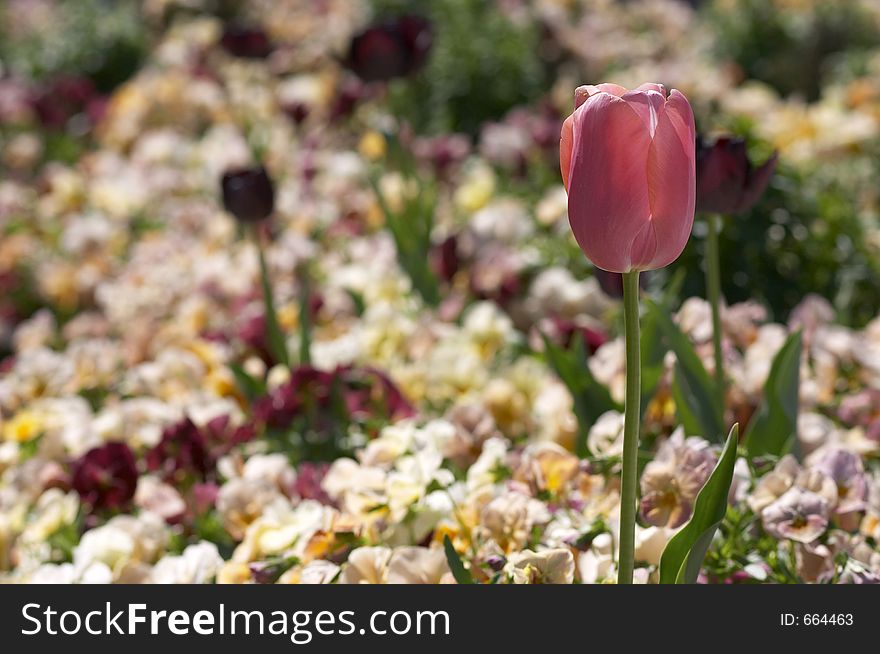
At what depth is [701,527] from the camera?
1.09 m

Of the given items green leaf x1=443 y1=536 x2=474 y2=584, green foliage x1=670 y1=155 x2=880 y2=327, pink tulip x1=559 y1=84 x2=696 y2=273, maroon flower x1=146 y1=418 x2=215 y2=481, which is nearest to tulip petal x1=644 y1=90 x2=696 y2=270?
pink tulip x1=559 y1=84 x2=696 y2=273

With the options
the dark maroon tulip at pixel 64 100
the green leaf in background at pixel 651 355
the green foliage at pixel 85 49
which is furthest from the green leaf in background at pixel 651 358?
the green foliage at pixel 85 49

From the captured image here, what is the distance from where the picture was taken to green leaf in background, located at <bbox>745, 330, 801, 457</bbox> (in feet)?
5.06

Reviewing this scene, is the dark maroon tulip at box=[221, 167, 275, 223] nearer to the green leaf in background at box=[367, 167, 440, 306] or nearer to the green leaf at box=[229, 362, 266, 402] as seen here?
the green leaf at box=[229, 362, 266, 402]

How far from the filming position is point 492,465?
1.57m

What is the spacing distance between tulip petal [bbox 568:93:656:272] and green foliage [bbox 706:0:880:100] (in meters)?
4.15

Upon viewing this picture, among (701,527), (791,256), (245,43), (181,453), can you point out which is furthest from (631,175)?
(245,43)

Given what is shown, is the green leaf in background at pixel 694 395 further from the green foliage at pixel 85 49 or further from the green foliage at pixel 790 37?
the green foliage at pixel 85 49

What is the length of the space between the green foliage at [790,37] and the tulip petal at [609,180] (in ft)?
13.6

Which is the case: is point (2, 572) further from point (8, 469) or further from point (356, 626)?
point (356, 626)

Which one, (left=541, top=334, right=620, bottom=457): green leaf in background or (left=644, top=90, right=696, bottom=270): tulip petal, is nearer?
(left=644, top=90, right=696, bottom=270): tulip petal

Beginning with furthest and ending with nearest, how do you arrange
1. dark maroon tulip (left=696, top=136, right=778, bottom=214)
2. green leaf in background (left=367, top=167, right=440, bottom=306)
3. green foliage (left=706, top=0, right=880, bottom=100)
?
green foliage (left=706, top=0, right=880, bottom=100) < green leaf in background (left=367, top=167, right=440, bottom=306) < dark maroon tulip (left=696, top=136, right=778, bottom=214)

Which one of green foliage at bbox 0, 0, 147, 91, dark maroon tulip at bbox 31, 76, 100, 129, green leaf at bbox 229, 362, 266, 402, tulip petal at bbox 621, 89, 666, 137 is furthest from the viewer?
green foliage at bbox 0, 0, 147, 91

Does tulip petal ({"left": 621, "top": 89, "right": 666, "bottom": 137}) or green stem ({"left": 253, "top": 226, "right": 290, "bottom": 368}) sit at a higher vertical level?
tulip petal ({"left": 621, "top": 89, "right": 666, "bottom": 137})
